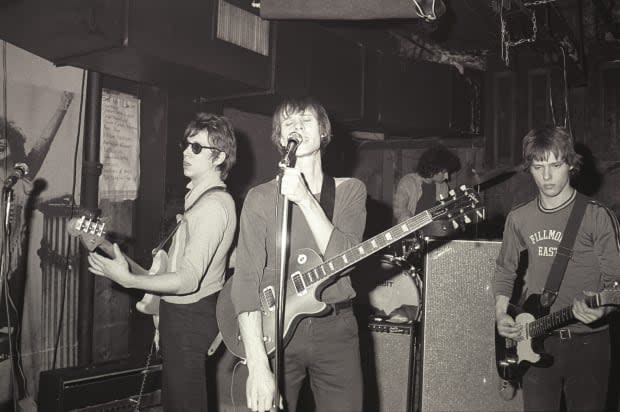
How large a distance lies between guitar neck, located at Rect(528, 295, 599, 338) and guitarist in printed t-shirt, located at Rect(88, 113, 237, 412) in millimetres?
1721

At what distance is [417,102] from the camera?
240 inches

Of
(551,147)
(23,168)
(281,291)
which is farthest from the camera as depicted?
(23,168)

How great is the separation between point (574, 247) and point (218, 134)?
206cm

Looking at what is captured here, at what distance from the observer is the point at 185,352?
265 centimetres

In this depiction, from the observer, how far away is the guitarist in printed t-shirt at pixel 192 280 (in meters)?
2.62

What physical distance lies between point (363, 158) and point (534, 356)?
5.49m

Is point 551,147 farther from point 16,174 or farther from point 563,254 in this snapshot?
point 16,174

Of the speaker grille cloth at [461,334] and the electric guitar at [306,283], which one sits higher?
the electric guitar at [306,283]

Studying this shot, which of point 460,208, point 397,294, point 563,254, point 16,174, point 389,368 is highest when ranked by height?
point 16,174

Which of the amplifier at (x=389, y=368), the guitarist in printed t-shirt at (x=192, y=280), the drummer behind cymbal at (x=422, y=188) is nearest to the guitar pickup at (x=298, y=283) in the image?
the guitarist in printed t-shirt at (x=192, y=280)

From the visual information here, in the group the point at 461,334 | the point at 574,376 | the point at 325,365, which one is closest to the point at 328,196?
the point at 325,365

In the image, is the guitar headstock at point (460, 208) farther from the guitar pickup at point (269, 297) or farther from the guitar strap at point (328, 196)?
the guitar pickup at point (269, 297)

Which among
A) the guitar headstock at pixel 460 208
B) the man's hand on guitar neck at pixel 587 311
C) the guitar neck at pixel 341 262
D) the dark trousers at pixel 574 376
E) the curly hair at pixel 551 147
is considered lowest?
the dark trousers at pixel 574 376

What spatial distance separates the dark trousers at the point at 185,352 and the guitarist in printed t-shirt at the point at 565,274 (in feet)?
5.48
